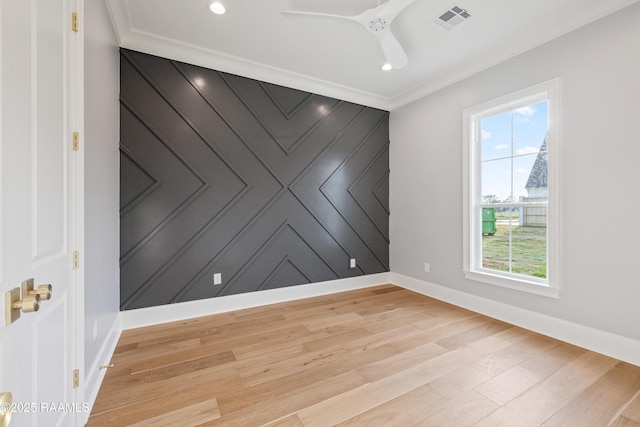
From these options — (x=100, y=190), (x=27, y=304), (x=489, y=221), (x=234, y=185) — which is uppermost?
(x=234, y=185)

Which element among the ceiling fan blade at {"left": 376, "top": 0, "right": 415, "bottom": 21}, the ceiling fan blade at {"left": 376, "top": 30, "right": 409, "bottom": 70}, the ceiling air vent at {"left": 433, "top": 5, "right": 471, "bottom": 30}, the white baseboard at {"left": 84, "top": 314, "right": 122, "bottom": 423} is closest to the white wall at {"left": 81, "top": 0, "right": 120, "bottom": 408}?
the white baseboard at {"left": 84, "top": 314, "right": 122, "bottom": 423}

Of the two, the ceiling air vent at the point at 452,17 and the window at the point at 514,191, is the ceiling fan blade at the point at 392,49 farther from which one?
the window at the point at 514,191

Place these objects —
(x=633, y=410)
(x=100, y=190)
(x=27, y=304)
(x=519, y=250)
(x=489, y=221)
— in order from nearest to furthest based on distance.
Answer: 1. (x=27, y=304)
2. (x=633, y=410)
3. (x=100, y=190)
4. (x=519, y=250)
5. (x=489, y=221)

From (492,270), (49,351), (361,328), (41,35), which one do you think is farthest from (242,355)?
(492,270)

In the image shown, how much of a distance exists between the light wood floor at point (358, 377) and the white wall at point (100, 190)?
0.27 m

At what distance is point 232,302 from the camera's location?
10.0ft

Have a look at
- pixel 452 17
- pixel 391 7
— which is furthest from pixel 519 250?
pixel 391 7

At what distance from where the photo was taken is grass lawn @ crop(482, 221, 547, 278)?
2.61 metres

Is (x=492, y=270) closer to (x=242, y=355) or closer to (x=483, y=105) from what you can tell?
(x=483, y=105)

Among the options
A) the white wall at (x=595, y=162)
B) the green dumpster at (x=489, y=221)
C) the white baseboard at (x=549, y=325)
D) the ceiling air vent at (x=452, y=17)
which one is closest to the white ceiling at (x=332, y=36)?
the ceiling air vent at (x=452, y=17)

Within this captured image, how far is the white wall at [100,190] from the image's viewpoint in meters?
Result: 1.60

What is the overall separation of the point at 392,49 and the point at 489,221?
2.16m

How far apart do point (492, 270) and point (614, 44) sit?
222cm

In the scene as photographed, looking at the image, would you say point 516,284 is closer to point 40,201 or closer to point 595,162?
point 595,162
